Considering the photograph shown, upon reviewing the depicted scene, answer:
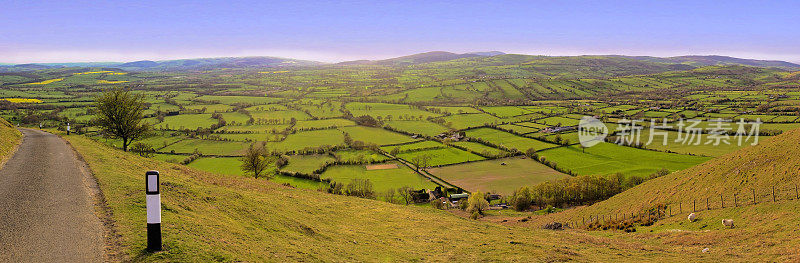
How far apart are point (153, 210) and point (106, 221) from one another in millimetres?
3842

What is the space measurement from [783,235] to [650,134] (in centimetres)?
8427

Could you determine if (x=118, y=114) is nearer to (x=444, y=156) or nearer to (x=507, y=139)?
(x=444, y=156)

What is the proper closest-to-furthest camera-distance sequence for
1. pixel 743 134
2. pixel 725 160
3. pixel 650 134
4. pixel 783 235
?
pixel 783 235, pixel 725 160, pixel 743 134, pixel 650 134

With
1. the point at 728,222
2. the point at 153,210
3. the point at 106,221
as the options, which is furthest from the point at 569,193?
the point at 153,210

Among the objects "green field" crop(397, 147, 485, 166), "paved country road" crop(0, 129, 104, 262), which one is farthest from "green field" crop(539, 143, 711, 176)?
"paved country road" crop(0, 129, 104, 262)

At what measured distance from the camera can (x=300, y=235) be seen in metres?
14.2

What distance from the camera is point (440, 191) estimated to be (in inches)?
2259

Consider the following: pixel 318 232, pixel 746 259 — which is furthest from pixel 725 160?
pixel 318 232

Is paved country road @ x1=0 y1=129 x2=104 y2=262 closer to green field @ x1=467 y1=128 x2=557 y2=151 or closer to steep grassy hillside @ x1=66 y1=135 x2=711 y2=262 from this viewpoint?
steep grassy hillside @ x1=66 y1=135 x2=711 y2=262

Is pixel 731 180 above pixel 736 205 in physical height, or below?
above

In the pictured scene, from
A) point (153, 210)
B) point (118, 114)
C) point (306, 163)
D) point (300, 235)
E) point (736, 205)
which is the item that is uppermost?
point (118, 114)

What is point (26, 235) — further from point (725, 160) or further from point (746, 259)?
point (725, 160)

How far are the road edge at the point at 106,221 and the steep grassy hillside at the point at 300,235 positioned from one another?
5.9 inches

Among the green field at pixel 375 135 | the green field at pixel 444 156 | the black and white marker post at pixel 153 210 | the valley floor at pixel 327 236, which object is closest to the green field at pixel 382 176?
the green field at pixel 444 156
